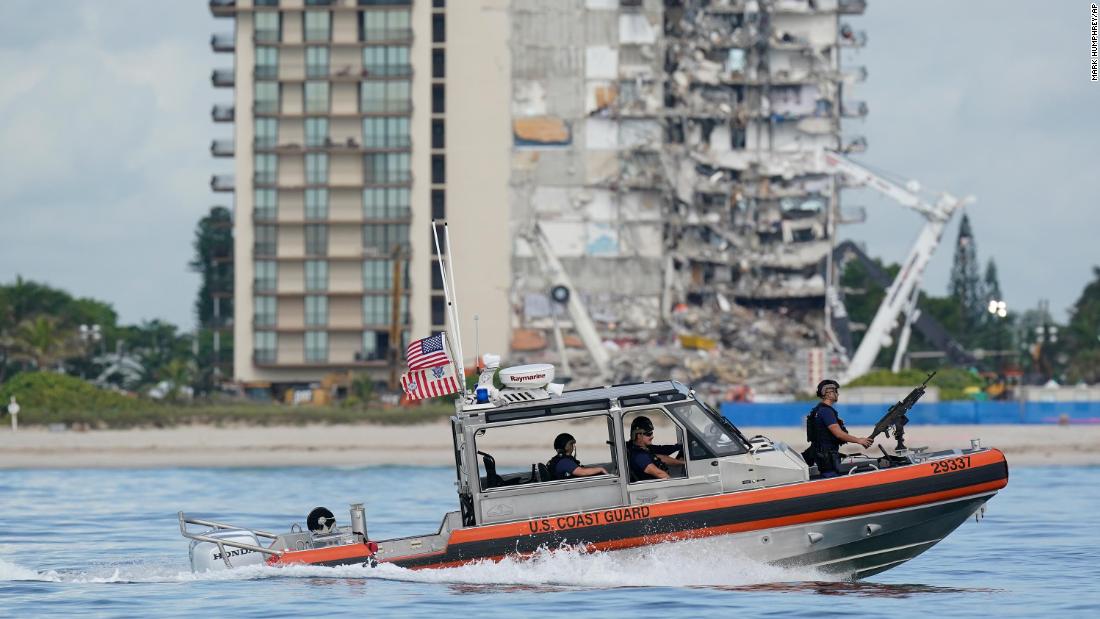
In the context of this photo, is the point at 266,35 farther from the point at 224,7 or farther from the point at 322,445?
the point at 322,445

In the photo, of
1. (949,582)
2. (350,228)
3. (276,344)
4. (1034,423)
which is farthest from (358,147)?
(949,582)

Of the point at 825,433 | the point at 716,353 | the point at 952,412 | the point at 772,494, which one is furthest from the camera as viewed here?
the point at 716,353

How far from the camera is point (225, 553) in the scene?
2236cm

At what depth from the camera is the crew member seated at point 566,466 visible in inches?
832

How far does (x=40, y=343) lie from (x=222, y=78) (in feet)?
60.2

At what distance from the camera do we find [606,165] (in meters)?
101

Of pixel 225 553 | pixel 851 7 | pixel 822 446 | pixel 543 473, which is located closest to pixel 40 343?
pixel 851 7

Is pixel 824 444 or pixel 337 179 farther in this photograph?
pixel 337 179

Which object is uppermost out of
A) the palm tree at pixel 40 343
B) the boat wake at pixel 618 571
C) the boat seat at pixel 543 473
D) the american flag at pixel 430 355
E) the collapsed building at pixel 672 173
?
the collapsed building at pixel 672 173

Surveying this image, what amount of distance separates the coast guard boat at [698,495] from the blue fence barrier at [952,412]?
43.3 metres

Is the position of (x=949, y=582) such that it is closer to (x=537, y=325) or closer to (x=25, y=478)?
(x=25, y=478)

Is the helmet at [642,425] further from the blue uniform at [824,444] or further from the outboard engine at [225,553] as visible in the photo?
the outboard engine at [225,553]

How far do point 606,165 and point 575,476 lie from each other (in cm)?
8022

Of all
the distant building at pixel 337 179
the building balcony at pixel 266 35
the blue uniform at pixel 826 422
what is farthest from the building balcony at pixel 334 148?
the blue uniform at pixel 826 422
